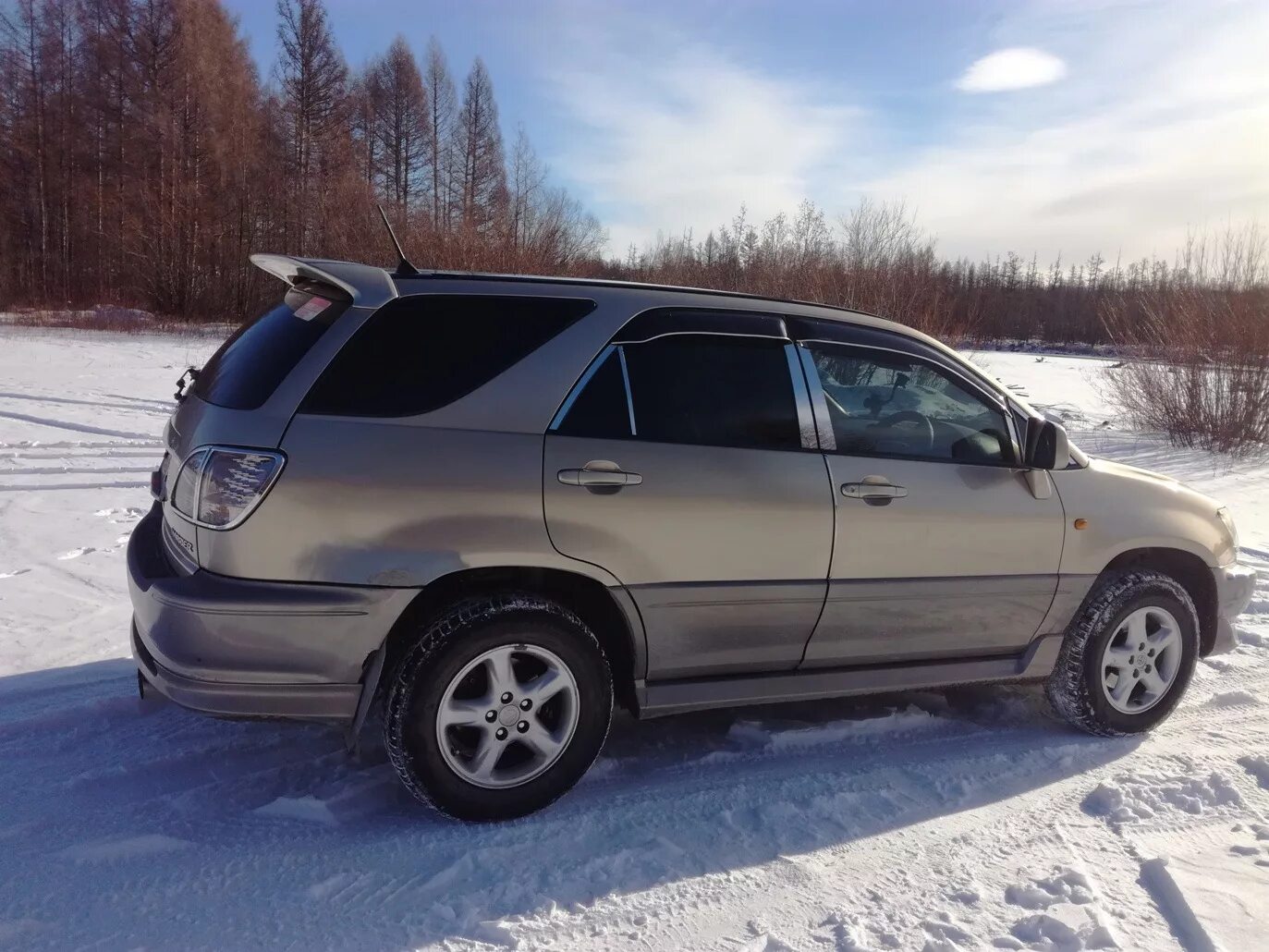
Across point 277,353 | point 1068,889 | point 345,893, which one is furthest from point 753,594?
point 277,353

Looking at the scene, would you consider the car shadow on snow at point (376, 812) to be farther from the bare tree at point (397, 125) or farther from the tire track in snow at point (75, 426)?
the bare tree at point (397, 125)

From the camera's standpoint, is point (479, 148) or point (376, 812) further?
point (479, 148)

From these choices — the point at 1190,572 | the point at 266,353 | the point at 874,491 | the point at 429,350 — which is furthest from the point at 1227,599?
the point at 266,353

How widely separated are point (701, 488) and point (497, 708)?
102 cm

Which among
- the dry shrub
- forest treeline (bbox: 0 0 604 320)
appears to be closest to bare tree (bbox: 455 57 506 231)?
forest treeline (bbox: 0 0 604 320)

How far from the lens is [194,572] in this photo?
2.78 m

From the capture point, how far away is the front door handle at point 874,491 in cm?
336

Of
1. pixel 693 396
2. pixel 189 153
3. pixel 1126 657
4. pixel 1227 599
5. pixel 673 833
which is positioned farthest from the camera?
pixel 189 153

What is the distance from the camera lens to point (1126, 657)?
13.0 ft

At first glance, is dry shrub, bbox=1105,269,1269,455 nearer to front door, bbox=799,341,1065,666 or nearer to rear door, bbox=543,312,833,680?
front door, bbox=799,341,1065,666

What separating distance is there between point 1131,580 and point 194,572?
12.4 ft

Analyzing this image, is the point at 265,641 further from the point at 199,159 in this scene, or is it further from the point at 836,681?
→ the point at 199,159

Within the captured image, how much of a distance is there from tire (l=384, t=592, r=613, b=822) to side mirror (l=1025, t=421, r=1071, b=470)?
2008 millimetres

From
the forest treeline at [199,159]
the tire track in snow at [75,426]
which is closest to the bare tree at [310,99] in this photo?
the forest treeline at [199,159]
